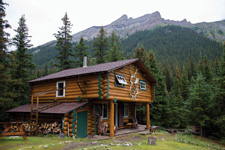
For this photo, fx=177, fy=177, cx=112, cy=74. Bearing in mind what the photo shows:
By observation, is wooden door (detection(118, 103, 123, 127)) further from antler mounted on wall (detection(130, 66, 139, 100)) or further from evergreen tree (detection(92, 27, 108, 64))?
evergreen tree (detection(92, 27, 108, 64))

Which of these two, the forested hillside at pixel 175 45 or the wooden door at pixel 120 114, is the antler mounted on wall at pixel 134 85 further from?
the forested hillside at pixel 175 45

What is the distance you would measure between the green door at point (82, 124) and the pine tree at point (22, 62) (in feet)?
38.6

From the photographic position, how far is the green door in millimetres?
13877

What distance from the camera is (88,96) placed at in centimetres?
1437

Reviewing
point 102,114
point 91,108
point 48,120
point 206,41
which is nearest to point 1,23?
point 48,120

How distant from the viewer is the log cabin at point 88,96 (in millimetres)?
13672

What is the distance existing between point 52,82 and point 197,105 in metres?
18.0

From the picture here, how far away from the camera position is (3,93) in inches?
637

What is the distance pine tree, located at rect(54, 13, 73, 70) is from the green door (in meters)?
17.7

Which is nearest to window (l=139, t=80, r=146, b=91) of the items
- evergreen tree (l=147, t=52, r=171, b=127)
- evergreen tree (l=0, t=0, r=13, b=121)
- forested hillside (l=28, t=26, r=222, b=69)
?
evergreen tree (l=147, t=52, r=171, b=127)

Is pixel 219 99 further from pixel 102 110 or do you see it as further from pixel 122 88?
pixel 102 110

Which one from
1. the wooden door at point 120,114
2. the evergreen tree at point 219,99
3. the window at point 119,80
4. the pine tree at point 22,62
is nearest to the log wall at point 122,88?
the window at point 119,80

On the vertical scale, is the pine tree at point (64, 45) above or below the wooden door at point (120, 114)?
above

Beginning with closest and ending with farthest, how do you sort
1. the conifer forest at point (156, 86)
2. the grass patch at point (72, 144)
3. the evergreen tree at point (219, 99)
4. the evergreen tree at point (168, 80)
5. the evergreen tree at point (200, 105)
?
the grass patch at point (72, 144) → the conifer forest at point (156, 86) → the evergreen tree at point (219, 99) → the evergreen tree at point (200, 105) → the evergreen tree at point (168, 80)
